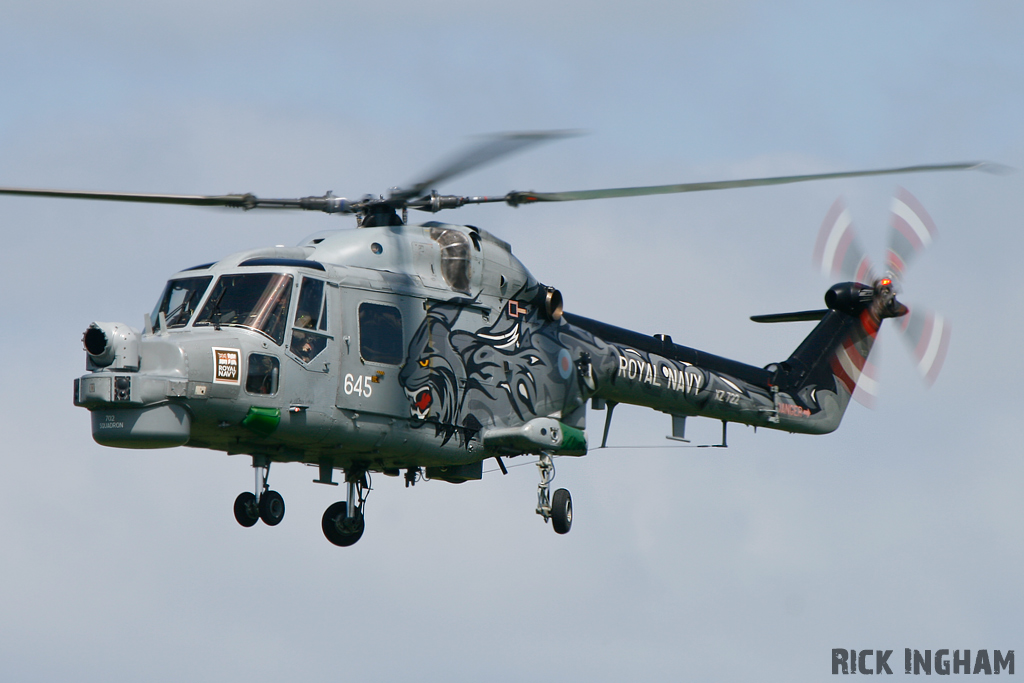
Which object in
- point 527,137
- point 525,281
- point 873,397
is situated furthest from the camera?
point 873,397

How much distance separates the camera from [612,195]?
18.4 metres

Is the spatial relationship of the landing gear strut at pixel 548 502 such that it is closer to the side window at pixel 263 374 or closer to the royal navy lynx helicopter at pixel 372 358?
the royal navy lynx helicopter at pixel 372 358

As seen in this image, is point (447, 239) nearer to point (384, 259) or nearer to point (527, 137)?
point (384, 259)

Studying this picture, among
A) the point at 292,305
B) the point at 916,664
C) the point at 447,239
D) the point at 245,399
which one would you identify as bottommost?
the point at 916,664

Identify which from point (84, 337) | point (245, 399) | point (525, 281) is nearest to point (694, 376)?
point (525, 281)

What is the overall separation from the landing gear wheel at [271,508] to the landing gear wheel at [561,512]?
394 centimetres

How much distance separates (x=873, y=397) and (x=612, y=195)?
1020 centimetres

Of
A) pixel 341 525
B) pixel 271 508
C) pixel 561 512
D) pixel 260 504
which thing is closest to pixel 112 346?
pixel 260 504

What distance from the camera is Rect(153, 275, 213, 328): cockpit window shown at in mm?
17391

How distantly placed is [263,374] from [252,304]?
0.94m

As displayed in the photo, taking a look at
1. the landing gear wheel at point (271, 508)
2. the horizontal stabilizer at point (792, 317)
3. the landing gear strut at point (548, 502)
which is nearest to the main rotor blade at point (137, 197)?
the landing gear wheel at point (271, 508)

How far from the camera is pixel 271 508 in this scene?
18.4 metres

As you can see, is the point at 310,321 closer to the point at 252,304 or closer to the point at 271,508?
the point at 252,304

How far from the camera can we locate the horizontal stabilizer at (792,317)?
26.2 metres
